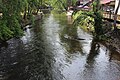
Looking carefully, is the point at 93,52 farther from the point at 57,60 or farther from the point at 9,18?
the point at 9,18

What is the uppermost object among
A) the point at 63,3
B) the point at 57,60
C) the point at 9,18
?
the point at 9,18

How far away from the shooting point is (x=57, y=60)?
80.0 ft

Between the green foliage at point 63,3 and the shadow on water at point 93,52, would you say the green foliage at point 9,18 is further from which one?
the green foliage at point 63,3

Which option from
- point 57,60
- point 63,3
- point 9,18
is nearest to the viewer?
point 57,60

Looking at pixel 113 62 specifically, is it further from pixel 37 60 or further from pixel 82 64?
pixel 37 60

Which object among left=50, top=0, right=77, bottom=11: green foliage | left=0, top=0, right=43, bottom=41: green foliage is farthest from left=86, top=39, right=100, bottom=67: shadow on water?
left=50, top=0, right=77, bottom=11: green foliage

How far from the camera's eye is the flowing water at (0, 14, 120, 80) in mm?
20156

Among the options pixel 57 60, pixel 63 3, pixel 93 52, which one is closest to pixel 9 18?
pixel 57 60

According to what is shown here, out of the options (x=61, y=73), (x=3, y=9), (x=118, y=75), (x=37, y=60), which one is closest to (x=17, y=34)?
(x=3, y=9)

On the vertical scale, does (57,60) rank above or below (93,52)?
above

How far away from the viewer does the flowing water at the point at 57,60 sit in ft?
66.1

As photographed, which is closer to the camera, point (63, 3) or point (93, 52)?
point (93, 52)

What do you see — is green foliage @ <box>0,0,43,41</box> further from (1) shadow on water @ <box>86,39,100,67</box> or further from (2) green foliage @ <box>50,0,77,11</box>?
(2) green foliage @ <box>50,0,77,11</box>

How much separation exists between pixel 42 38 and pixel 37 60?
1175cm
